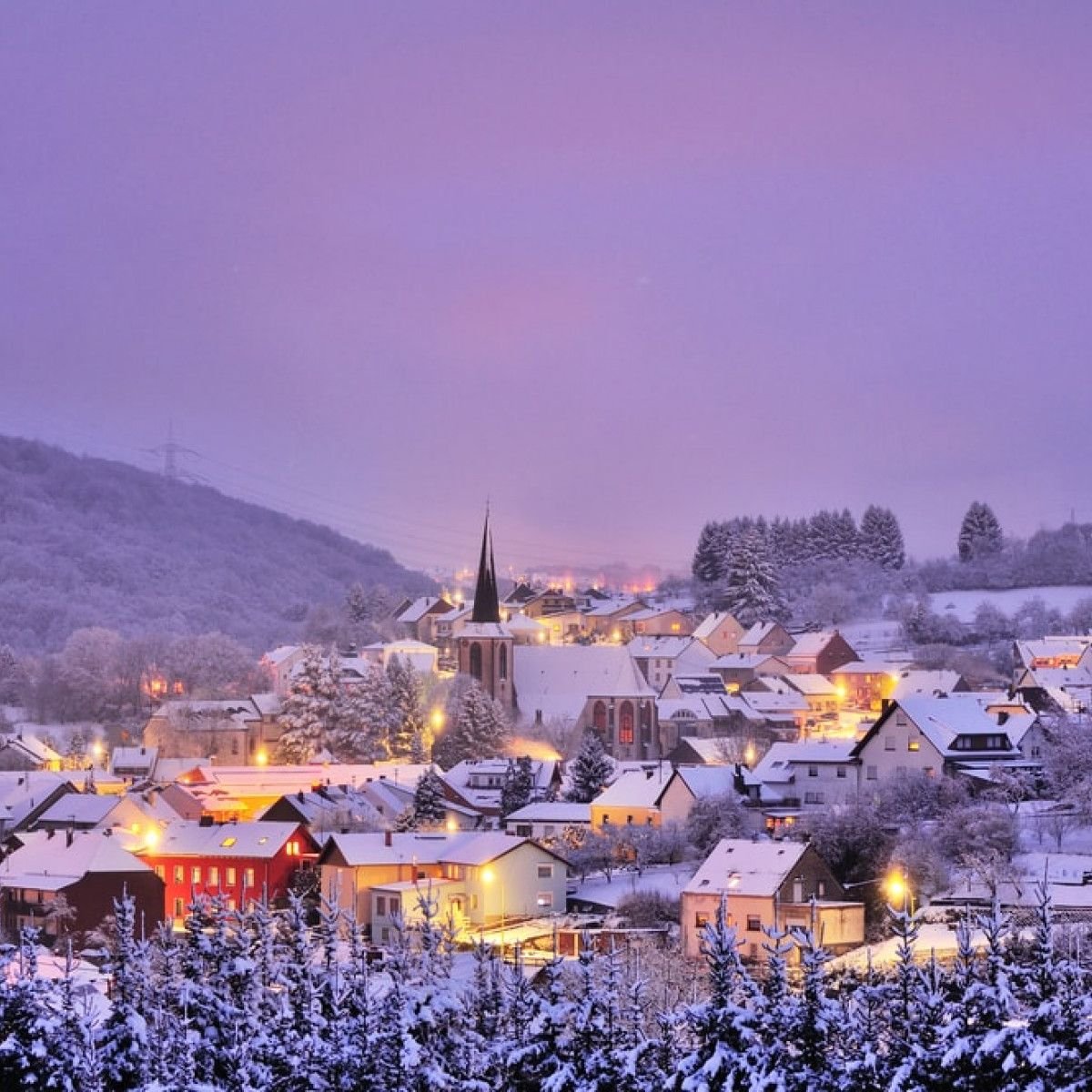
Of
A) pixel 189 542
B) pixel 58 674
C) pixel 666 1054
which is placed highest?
pixel 189 542

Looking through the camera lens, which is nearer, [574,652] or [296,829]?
[296,829]

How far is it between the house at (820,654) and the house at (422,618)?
21501 millimetres

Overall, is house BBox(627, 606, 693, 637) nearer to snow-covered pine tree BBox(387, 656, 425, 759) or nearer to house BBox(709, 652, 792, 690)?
house BBox(709, 652, 792, 690)

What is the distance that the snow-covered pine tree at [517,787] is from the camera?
57938 millimetres

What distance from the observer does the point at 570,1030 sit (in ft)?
66.3

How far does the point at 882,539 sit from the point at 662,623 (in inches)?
1279

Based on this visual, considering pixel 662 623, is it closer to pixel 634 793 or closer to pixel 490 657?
pixel 490 657

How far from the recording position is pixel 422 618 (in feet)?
341

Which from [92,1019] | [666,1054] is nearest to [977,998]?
[666,1054]

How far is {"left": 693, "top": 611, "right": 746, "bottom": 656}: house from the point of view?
92000mm

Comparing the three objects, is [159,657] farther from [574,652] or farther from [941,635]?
[941,635]

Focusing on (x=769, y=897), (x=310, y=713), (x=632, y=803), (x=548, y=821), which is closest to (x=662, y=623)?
(x=310, y=713)

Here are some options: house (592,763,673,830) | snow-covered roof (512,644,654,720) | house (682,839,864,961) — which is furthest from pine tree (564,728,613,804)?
snow-covered roof (512,644,654,720)

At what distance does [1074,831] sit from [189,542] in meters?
145
